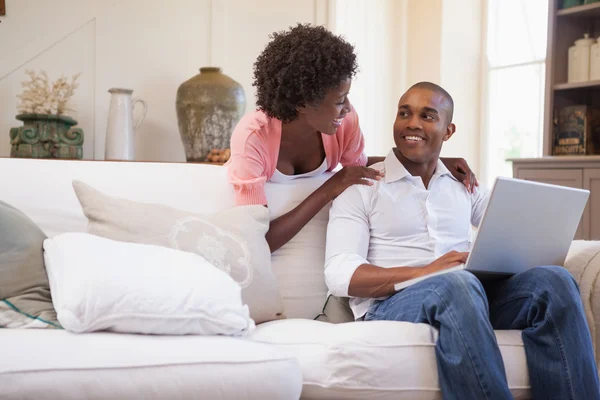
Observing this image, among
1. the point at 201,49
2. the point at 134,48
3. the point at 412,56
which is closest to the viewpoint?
the point at 134,48

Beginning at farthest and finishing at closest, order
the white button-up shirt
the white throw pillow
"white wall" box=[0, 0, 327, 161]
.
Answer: "white wall" box=[0, 0, 327, 161] → the white button-up shirt → the white throw pillow

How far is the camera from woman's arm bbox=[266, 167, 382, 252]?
205 cm

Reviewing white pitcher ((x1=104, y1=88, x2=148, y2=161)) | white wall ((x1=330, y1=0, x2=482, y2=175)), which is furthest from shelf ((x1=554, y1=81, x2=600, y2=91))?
Answer: white pitcher ((x1=104, y1=88, x2=148, y2=161))

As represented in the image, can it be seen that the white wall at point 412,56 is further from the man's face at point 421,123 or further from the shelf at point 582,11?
the man's face at point 421,123

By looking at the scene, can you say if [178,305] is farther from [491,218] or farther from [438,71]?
[438,71]

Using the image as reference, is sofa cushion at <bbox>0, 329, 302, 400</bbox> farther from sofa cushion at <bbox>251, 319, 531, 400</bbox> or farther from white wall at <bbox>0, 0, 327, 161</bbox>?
white wall at <bbox>0, 0, 327, 161</bbox>

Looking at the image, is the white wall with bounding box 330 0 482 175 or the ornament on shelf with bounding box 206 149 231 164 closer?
the ornament on shelf with bounding box 206 149 231 164

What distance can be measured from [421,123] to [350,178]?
10.0 inches

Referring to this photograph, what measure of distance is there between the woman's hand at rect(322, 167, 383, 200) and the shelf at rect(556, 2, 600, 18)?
6.89 ft

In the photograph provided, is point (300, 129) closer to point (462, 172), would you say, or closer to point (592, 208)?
point (462, 172)

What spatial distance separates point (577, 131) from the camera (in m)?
3.68

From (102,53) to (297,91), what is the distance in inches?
96.5

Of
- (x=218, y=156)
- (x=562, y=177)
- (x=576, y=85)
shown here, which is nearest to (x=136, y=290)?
(x=218, y=156)

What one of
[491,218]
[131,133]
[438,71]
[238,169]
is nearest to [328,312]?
[238,169]
